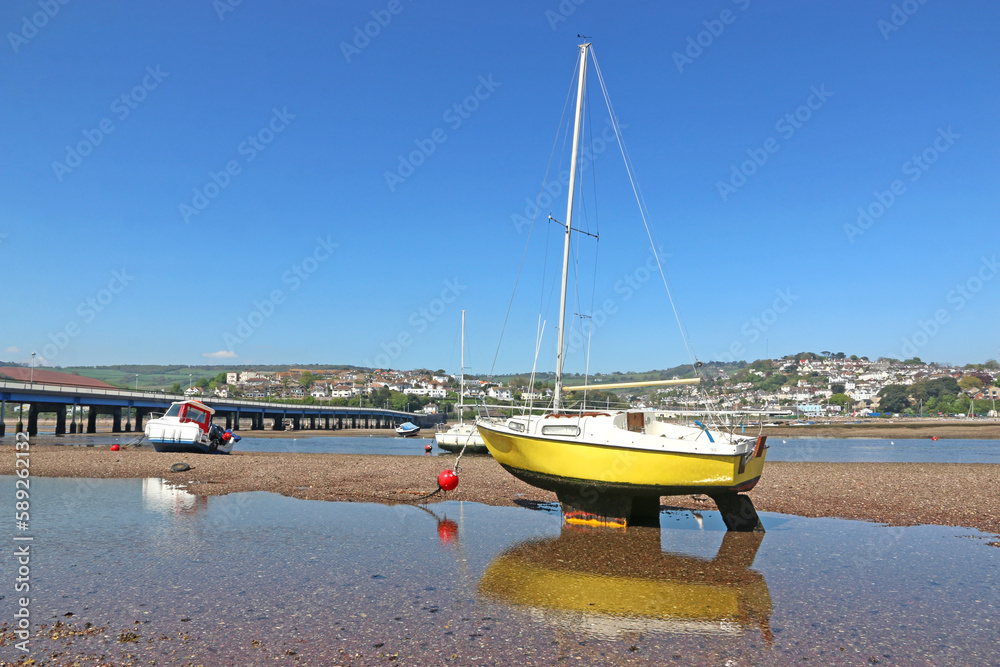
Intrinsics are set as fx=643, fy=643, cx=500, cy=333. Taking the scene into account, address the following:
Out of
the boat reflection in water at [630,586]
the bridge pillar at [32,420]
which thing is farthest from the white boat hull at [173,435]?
the bridge pillar at [32,420]

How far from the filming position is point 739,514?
543 inches

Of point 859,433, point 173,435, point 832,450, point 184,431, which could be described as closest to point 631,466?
point 184,431

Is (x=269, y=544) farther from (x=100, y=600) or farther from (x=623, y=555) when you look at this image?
(x=623, y=555)

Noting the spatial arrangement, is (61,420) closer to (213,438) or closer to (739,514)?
(213,438)

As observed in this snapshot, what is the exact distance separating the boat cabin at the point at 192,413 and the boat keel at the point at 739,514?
3027 centimetres

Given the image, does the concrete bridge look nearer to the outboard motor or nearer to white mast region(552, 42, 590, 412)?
the outboard motor

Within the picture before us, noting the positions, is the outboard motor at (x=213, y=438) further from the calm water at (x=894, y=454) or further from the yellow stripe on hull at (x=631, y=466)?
the calm water at (x=894, y=454)

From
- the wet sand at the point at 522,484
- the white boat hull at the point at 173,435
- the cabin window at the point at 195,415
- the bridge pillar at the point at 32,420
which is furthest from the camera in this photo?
the bridge pillar at the point at 32,420

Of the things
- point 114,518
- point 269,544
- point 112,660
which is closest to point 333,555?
point 269,544

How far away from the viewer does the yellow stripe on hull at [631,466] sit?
1245 cm

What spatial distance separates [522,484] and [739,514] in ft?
29.0

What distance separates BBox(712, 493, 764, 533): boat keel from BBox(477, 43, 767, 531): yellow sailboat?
0.02 m

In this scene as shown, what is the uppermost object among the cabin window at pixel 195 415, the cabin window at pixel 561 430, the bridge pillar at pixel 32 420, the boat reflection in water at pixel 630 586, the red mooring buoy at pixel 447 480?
the cabin window at pixel 561 430

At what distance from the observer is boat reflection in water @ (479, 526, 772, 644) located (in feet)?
26.5
